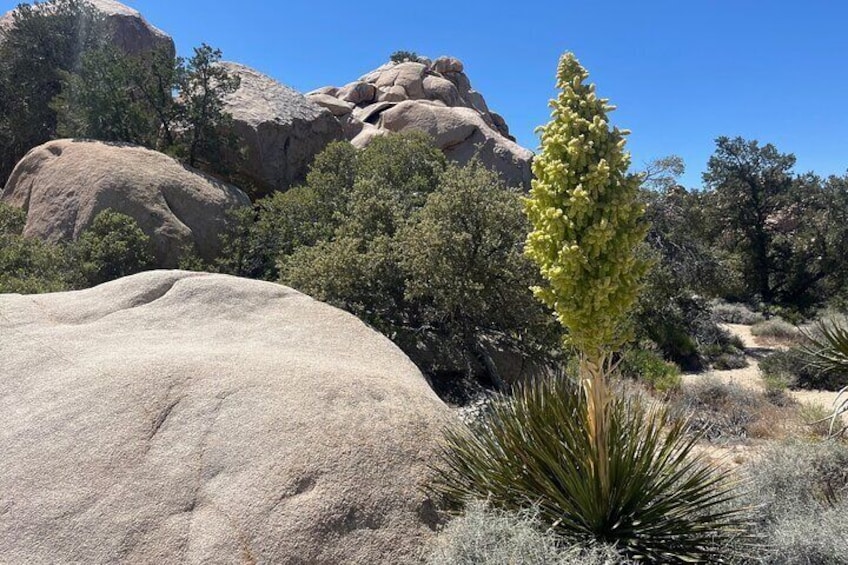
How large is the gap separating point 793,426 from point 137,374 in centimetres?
906

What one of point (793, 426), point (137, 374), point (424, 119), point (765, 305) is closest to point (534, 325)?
point (793, 426)

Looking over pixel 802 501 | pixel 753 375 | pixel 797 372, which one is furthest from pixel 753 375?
pixel 802 501

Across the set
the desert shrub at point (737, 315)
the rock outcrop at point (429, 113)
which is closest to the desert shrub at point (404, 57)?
the rock outcrop at point (429, 113)

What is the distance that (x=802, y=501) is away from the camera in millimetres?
4984

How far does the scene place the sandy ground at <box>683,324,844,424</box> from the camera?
12.0 meters

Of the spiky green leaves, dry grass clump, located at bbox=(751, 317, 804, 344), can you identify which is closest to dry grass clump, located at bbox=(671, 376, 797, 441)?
the spiky green leaves

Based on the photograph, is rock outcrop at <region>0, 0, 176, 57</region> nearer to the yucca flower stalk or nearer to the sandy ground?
the sandy ground

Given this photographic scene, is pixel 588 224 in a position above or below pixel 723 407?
above

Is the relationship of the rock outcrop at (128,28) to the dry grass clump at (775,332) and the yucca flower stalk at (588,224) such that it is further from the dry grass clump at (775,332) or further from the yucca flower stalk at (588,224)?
the dry grass clump at (775,332)

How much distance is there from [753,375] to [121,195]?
15.6 metres

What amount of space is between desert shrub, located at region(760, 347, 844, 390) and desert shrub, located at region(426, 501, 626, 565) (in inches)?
440

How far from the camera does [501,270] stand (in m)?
9.70

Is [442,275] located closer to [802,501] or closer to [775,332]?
[802,501]

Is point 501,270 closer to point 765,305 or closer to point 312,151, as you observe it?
point 312,151
